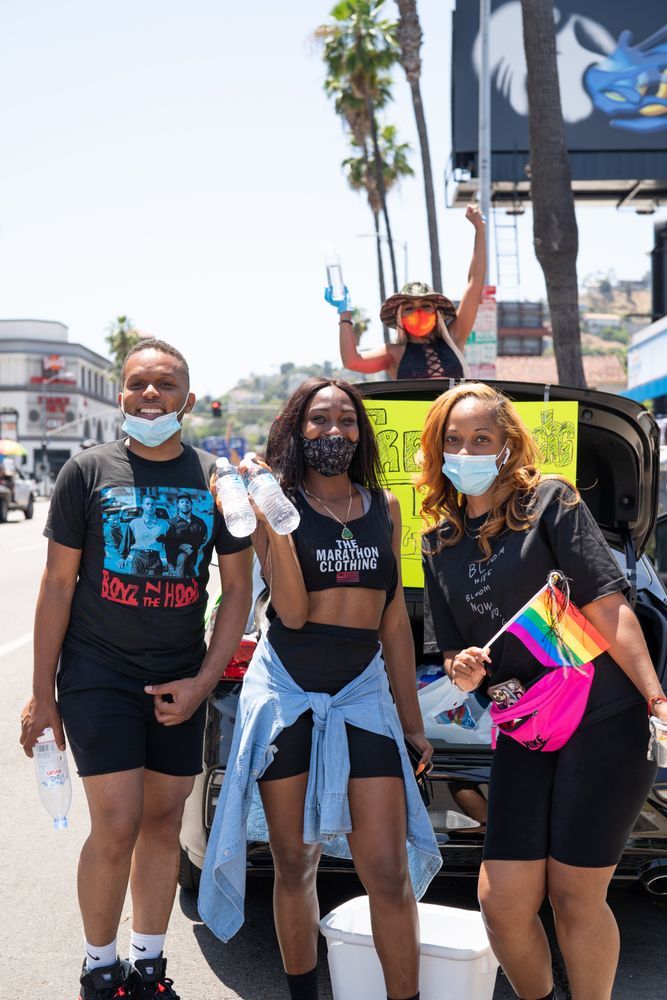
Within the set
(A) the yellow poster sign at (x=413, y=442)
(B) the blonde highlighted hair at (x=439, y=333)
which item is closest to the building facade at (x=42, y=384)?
(B) the blonde highlighted hair at (x=439, y=333)

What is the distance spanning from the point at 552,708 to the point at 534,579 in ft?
1.14

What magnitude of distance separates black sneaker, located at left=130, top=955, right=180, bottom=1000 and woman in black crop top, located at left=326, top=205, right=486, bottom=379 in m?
2.95

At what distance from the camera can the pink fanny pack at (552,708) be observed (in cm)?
284

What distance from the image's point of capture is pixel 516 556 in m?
2.95

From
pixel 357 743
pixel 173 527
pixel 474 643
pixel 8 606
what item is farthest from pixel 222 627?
pixel 8 606

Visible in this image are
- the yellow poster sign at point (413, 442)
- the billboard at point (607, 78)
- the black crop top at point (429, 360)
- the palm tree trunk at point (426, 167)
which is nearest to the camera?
the yellow poster sign at point (413, 442)

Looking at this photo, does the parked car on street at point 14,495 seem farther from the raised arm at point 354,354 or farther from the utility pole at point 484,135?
the raised arm at point 354,354

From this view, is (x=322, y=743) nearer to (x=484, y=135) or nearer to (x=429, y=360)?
(x=429, y=360)

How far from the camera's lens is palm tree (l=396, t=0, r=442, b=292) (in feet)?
78.2

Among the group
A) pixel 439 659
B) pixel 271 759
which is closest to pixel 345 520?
pixel 271 759

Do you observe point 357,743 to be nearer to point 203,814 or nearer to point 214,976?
point 203,814

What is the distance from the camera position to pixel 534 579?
9.63ft

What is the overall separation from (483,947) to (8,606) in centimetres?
1096

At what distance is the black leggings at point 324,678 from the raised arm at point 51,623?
64 centimetres
